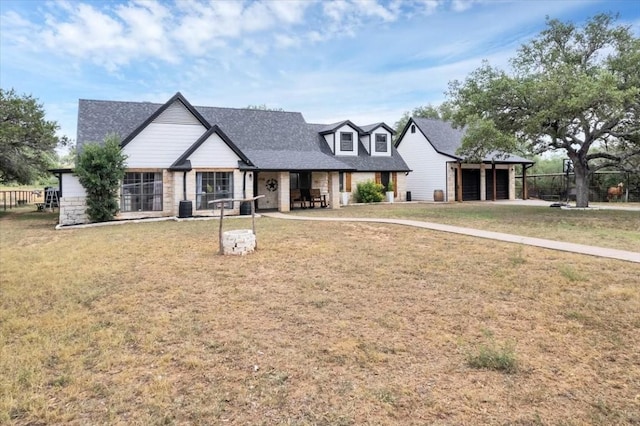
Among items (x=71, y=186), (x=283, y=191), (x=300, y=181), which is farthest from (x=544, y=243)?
(x=71, y=186)

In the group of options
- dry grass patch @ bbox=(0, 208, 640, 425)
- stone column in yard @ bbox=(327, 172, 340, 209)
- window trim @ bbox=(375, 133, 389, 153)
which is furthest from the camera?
window trim @ bbox=(375, 133, 389, 153)

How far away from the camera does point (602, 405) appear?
9.62 ft

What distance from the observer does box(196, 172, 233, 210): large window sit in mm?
17547

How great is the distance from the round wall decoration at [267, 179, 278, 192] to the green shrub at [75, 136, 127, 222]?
7.69m

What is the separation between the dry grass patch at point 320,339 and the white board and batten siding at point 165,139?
31.5ft

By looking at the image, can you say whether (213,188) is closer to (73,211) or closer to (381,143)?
(73,211)

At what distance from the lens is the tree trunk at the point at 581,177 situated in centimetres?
1759

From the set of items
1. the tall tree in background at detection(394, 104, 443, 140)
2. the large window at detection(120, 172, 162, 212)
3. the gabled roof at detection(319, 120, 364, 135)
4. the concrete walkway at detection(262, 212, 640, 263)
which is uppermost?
the tall tree in background at detection(394, 104, 443, 140)

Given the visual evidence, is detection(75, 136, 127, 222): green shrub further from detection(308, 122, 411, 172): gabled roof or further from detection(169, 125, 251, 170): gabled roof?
detection(308, 122, 411, 172): gabled roof

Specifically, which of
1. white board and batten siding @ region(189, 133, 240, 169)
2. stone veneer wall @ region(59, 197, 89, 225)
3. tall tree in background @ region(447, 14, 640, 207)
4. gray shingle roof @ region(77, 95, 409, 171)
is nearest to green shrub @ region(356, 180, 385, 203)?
gray shingle roof @ region(77, 95, 409, 171)

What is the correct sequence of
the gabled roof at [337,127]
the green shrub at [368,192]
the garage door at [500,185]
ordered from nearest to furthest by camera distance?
the green shrub at [368,192]
the gabled roof at [337,127]
the garage door at [500,185]

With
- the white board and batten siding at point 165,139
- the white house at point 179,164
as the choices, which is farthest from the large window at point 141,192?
the white board and batten siding at point 165,139

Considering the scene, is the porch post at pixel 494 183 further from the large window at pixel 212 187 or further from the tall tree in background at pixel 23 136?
the tall tree in background at pixel 23 136

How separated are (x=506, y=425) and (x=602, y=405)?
0.84m
